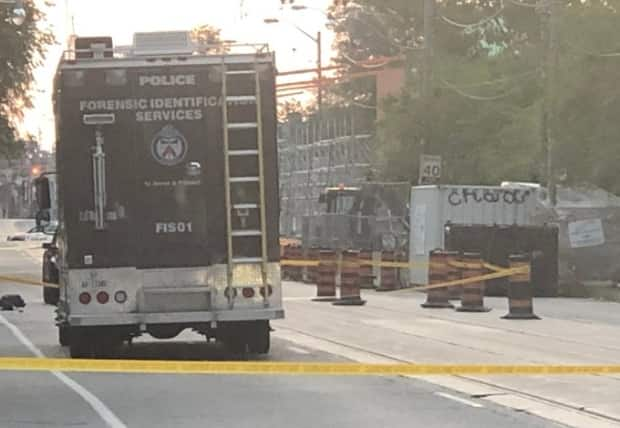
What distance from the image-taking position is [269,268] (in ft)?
46.0

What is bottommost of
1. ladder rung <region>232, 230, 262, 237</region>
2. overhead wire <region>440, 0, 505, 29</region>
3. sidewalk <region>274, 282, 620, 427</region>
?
sidewalk <region>274, 282, 620, 427</region>

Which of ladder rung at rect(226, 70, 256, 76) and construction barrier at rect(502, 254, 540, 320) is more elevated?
ladder rung at rect(226, 70, 256, 76)

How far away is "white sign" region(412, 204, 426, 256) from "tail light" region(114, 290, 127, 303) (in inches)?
658

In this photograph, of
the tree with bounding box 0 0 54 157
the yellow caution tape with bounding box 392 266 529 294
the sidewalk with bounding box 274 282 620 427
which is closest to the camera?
the sidewalk with bounding box 274 282 620 427

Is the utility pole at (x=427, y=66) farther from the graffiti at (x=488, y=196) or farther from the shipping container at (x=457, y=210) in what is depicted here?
the graffiti at (x=488, y=196)

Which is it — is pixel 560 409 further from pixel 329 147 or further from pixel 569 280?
pixel 329 147

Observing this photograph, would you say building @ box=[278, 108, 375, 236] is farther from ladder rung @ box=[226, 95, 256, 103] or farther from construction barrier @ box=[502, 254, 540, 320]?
ladder rung @ box=[226, 95, 256, 103]

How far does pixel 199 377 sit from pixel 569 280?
56.0ft

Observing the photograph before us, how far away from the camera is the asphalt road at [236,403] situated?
10.4 m

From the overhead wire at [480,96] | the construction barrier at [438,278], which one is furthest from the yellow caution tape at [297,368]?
the overhead wire at [480,96]

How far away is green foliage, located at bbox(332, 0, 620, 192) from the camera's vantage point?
2989 centimetres

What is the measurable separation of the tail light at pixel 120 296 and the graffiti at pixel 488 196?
55.3 feet

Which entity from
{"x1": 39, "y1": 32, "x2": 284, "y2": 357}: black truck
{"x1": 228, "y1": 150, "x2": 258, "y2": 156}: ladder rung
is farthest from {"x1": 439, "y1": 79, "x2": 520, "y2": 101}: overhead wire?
{"x1": 228, "y1": 150, "x2": 258, "y2": 156}: ladder rung

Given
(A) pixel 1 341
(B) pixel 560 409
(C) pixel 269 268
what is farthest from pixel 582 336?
(A) pixel 1 341
